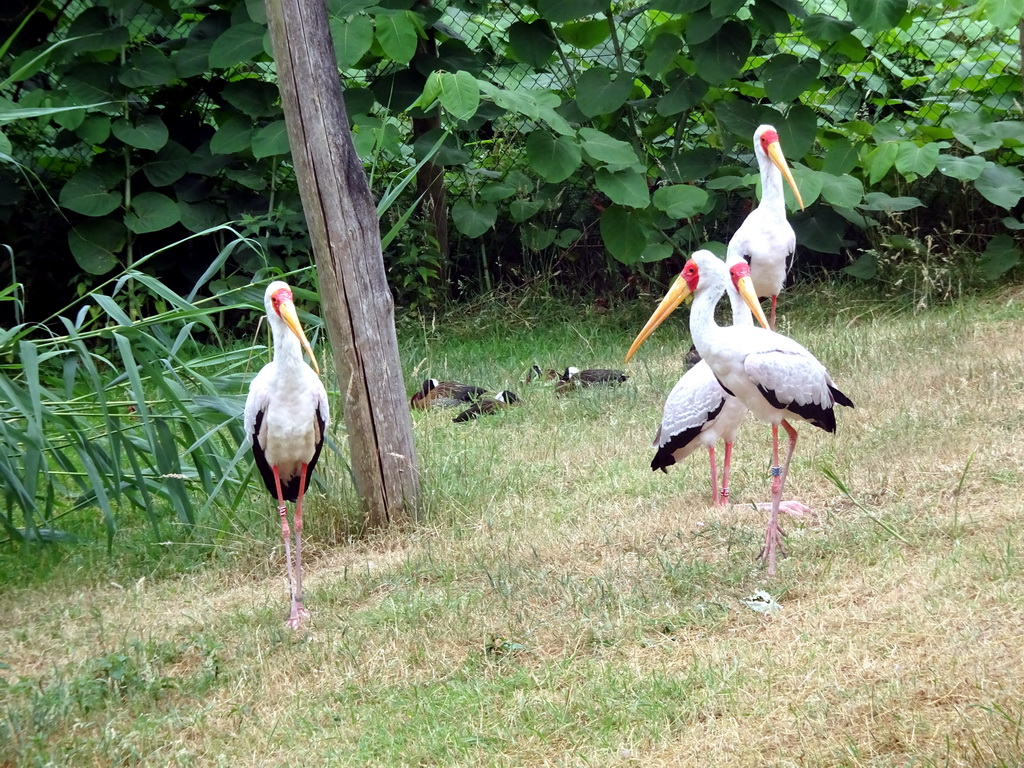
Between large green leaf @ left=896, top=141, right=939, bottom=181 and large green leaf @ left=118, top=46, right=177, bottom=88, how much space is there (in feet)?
17.1

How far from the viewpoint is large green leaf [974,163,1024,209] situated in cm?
773

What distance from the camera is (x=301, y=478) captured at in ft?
13.7

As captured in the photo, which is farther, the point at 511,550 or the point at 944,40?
the point at 944,40

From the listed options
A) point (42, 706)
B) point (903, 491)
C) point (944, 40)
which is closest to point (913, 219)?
point (944, 40)

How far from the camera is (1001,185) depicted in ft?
25.9

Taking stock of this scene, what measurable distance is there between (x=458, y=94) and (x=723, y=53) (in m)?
2.12

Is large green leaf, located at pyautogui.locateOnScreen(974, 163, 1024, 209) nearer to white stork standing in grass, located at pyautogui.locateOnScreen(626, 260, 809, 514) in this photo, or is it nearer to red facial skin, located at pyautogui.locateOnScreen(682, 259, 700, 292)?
white stork standing in grass, located at pyautogui.locateOnScreen(626, 260, 809, 514)

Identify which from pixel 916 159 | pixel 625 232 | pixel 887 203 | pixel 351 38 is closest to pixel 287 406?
pixel 351 38

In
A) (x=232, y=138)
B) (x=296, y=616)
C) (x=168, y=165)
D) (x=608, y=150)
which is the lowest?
(x=296, y=616)

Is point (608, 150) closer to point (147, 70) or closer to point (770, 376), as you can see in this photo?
point (147, 70)

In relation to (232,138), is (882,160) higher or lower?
lower

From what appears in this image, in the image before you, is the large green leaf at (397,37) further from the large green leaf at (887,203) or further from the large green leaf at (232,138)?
the large green leaf at (887,203)

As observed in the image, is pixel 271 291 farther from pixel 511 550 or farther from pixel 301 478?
pixel 511 550

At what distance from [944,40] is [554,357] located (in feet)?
15.7
